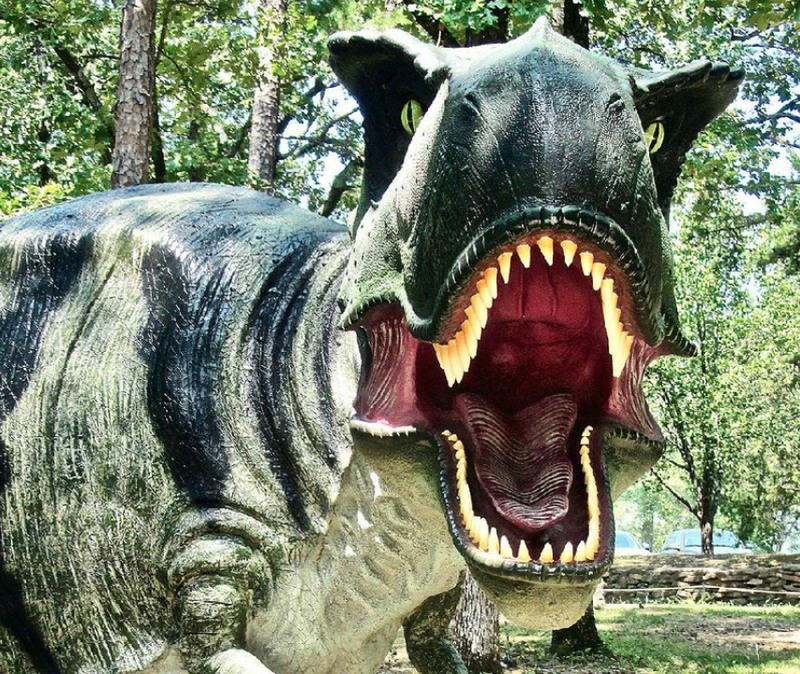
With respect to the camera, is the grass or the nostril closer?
the nostril

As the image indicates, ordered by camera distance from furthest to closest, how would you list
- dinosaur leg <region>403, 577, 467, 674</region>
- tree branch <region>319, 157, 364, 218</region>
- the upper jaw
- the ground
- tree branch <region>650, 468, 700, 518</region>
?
tree branch <region>650, 468, 700, 518</region> < tree branch <region>319, 157, 364, 218</region> < the ground < dinosaur leg <region>403, 577, 467, 674</region> < the upper jaw

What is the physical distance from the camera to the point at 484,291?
1.83 m

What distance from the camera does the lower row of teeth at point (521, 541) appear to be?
1872mm

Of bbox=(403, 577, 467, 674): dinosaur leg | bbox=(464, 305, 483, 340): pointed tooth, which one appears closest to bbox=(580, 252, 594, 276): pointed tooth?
bbox=(464, 305, 483, 340): pointed tooth

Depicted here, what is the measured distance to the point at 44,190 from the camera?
7.47 metres

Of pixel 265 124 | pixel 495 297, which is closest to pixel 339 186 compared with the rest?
pixel 265 124

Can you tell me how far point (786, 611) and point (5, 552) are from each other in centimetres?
1600

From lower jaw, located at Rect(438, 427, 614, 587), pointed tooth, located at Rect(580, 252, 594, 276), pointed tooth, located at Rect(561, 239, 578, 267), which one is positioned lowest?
lower jaw, located at Rect(438, 427, 614, 587)

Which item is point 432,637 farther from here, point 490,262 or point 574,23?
point 574,23

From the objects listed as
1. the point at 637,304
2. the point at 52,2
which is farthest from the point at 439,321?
the point at 52,2

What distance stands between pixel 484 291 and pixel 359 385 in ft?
1.82

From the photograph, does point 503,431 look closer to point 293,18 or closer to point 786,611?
point 293,18

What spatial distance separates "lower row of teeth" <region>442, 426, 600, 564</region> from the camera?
187 centimetres

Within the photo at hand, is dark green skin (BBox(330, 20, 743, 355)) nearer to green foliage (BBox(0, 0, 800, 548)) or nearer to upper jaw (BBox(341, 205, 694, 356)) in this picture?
upper jaw (BBox(341, 205, 694, 356))
